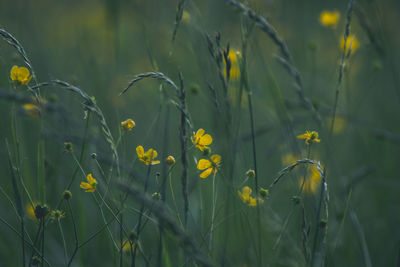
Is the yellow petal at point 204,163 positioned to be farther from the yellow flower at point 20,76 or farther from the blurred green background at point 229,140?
the yellow flower at point 20,76

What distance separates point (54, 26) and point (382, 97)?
13.8ft

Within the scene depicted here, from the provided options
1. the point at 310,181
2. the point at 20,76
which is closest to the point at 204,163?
the point at 310,181

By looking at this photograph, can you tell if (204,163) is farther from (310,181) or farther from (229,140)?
(310,181)

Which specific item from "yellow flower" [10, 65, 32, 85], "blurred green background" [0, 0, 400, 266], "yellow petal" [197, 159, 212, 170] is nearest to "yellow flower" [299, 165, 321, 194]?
"blurred green background" [0, 0, 400, 266]

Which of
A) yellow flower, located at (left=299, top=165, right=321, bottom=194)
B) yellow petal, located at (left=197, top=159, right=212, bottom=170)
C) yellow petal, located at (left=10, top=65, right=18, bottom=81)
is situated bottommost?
yellow petal, located at (left=197, top=159, right=212, bottom=170)

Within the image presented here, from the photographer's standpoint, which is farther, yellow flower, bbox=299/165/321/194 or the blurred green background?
the blurred green background

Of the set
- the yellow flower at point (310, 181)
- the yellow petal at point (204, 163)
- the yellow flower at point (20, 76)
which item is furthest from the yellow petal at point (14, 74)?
the yellow flower at point (310, 181)

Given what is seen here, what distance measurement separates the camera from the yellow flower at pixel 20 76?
105 centimetres

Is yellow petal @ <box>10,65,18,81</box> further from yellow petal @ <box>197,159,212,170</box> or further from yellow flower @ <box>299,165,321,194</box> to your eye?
yellow flower @ <box>299,165,321,194</box>

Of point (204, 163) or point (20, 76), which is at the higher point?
point (20, 76)

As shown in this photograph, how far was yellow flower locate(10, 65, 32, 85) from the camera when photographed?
105 cm

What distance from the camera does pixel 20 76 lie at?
1.06 m

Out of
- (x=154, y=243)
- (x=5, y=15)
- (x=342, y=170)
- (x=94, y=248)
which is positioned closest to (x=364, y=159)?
(x=342, y=170)

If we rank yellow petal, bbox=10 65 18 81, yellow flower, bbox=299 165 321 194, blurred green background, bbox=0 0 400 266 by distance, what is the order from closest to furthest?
yellow petal, bbox=10 65 18 81 < yellow flower, bbox=299 165 321 194 < blurred green background, bbox=0 0 400 266
